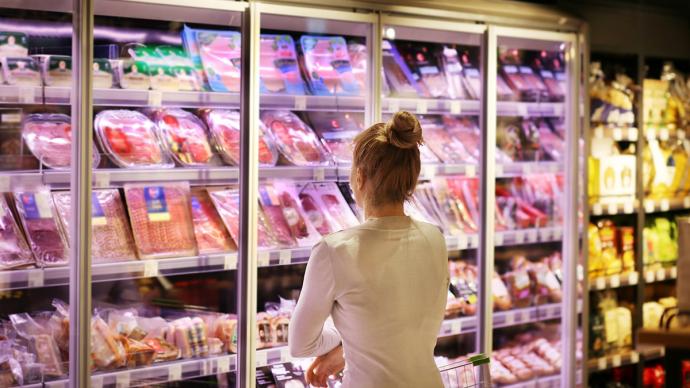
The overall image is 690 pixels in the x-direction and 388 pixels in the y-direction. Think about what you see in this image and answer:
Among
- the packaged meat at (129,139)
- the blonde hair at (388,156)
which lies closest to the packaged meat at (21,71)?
the packaged meat at (129,139)

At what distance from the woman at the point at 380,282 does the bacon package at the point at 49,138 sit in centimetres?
114

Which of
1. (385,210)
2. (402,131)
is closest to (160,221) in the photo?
(385,210)

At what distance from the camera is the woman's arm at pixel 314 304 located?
2.31 m

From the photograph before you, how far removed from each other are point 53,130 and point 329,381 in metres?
1.42

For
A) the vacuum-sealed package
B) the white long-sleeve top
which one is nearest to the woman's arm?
the white long-sleeve top

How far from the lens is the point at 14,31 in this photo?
2.86 metres

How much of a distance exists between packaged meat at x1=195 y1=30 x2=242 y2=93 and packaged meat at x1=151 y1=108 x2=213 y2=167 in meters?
0.21

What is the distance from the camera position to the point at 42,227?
9.55 ft

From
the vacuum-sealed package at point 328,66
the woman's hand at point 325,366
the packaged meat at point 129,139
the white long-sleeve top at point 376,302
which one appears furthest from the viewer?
the vacuum-sealed package at point 328,66

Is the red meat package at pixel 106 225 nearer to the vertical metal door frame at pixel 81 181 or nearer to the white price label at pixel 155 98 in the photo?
the vertical metal door frame at pixel 81 181

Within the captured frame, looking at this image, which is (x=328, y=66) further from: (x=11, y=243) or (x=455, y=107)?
(x=11, y=243)

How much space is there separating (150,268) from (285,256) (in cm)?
56

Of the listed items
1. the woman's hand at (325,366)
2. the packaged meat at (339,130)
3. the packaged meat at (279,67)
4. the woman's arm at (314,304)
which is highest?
the packaged meat at (279,67)

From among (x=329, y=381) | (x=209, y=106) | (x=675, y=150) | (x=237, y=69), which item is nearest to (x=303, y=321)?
(x=329, y=381)
